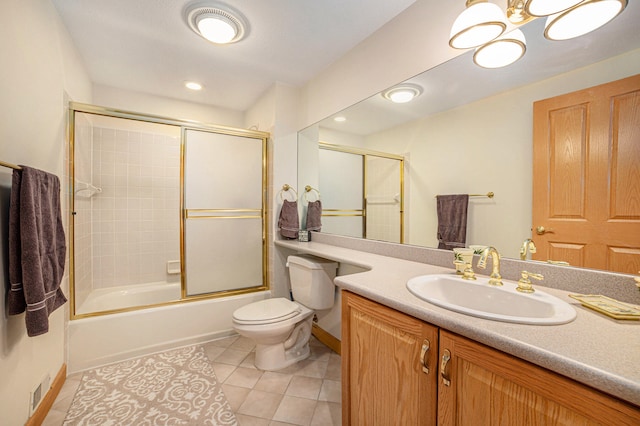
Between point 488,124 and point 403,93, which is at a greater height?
point 403,93

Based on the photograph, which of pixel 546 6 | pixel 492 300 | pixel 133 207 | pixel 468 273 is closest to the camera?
pixel 546 6

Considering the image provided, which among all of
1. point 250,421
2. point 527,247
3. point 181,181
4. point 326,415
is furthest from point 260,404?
point 181,181

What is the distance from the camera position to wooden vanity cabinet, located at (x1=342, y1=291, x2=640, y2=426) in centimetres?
56

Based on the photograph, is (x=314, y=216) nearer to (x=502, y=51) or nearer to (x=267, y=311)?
(x=267, y=311)

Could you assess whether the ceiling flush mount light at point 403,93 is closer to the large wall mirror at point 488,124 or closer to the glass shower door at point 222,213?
the large wall mirror at point 488,124

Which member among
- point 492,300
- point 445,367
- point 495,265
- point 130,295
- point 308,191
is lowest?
point 130,295

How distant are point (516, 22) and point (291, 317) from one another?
199 centimetres

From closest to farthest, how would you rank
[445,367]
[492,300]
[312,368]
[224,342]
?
[445,367] < [492,300] < [312,368] < [224,342]

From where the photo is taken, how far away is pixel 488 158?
49.6 inches

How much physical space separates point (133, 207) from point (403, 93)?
9.41ft

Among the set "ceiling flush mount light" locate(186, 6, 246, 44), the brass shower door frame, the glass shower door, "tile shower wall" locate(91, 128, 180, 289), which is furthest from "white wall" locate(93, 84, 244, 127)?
"ceiling flush mount light" locate(186, 6, 246, 44)

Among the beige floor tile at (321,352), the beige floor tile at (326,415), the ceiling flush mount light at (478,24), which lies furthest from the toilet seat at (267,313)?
the ceiling flush mount light at (478,24)

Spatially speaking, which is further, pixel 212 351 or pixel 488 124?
pixel 212 351

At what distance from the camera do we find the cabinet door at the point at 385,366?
82 centimetres
